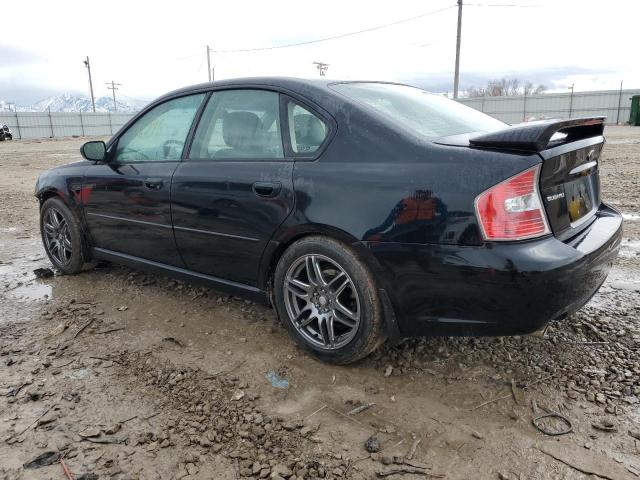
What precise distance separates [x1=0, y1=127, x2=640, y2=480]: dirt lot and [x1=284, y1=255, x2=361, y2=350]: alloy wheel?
198mm

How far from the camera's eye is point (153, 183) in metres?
3.45

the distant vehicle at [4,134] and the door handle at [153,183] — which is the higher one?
Result: the distant vehicle at [4,134]

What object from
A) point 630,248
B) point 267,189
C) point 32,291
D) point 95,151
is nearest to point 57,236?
point 32,291

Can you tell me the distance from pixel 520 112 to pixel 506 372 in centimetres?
3978

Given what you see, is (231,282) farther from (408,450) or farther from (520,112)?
(520,112)

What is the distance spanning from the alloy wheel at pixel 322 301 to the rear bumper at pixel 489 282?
0.29 m

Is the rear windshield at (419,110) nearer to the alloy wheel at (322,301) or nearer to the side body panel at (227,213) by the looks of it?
the side body panel at (227,213)

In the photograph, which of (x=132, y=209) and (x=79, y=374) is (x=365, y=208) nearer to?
(x=79, y=374)

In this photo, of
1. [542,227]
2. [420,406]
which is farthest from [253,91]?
[420,406]

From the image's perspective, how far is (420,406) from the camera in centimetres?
239

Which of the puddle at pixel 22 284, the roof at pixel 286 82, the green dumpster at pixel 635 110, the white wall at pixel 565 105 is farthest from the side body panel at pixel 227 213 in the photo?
the white wall at pixel 565 105

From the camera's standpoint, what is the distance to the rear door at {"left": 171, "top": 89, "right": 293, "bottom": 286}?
2.83 m

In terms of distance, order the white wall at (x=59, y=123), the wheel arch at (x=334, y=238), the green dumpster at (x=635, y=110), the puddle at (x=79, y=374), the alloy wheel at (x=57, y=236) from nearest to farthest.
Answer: the wheel arch at (x=334, y=238), the puddle at (x=79, y=374), the alloy wheel at (x=57, y=236), the green dumpster at (x=635, y=110), the white wall at (x=59, y=123)

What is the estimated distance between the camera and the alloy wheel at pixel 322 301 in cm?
264
